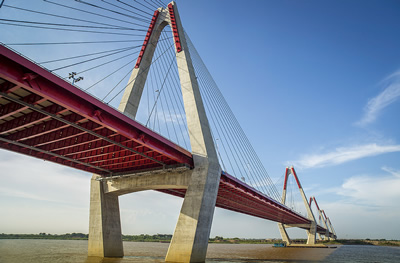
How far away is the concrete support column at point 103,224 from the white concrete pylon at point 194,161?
1.52 metres

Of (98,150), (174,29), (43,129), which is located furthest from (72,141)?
(174,29)

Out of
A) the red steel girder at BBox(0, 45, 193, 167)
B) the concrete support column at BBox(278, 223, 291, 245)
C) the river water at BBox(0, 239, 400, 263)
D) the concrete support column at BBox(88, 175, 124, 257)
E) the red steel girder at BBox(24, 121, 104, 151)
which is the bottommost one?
the concrete support column at BBox(278, 223, 291, 245)

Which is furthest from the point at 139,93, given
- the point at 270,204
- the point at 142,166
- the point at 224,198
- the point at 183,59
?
the point at 270,204

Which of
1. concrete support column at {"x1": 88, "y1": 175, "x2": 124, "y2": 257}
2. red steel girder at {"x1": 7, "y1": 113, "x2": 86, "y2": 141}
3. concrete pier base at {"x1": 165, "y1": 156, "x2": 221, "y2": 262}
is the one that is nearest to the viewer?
red steel girder at {"x1": 7, "y1": 113, "x2": 86, "y2": 141}

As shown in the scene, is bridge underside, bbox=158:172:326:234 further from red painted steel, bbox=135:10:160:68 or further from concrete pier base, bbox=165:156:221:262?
red painted steel, bbox=135:10:160:68

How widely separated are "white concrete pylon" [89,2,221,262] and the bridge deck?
1678 millimetres

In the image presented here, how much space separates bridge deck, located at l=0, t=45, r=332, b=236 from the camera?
11.8 meters

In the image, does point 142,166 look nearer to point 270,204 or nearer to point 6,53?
point 6,53

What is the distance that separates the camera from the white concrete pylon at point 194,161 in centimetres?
1872

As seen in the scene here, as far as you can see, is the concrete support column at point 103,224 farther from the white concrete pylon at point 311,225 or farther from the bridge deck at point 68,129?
the white concrete pylon at point 311,225

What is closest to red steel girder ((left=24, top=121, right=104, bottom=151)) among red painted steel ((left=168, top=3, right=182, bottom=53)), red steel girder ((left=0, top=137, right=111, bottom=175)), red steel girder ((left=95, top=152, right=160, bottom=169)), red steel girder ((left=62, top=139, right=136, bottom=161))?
red steel girder ((left=0, top=137, right=111, bottom=175))

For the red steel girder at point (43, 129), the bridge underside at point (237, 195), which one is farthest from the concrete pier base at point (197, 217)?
the red steel girder at point (43, 129)

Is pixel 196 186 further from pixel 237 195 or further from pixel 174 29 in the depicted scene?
pixel 237 195

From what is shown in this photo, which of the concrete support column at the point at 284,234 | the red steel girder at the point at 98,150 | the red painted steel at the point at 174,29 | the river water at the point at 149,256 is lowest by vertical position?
the concrete support column at the point at 284,234
